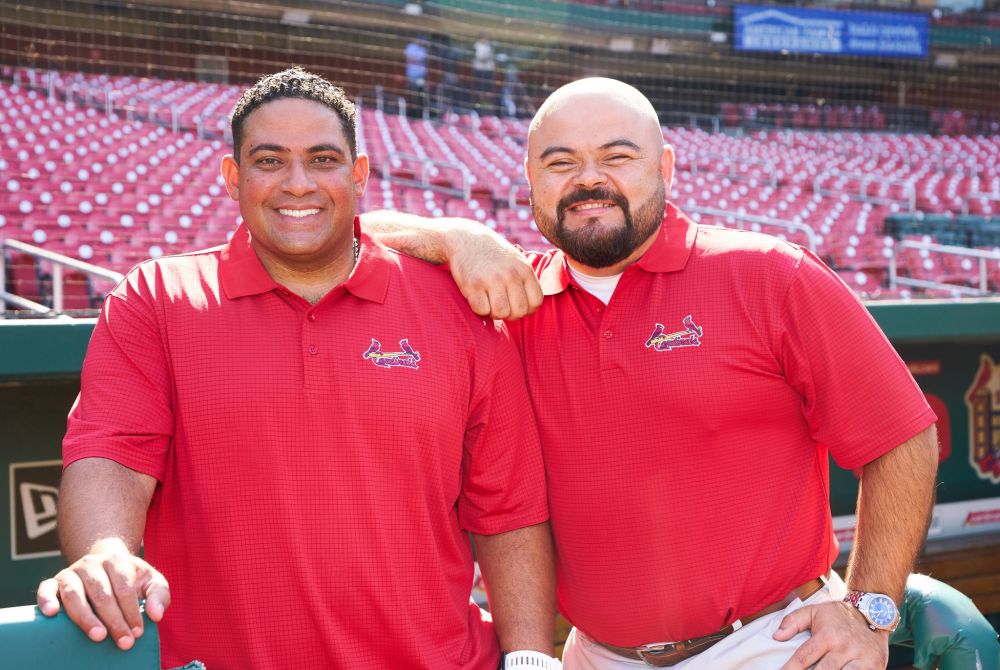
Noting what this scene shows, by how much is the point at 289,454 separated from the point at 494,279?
48cm

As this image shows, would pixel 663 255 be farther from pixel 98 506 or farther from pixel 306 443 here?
pixel 98 506

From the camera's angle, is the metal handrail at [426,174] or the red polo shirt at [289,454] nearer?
the red polo shirt at [289,454]

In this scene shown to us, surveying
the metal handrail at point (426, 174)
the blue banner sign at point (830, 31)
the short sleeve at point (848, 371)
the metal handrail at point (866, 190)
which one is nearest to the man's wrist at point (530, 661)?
the short sleeve at point (848, 371)

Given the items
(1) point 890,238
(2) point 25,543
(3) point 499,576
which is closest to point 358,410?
(3) point 499,576

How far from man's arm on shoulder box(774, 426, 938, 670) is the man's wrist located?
15.5 inches

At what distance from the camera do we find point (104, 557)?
1210 millimetres

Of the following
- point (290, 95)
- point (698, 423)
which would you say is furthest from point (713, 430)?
point (290, 95)

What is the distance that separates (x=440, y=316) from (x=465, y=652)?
1.93 feet

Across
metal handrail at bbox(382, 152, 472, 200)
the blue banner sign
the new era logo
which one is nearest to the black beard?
the new era logo

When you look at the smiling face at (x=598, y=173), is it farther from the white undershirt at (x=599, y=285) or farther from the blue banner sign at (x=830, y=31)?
the blue banner sign at (x=830, y=31)

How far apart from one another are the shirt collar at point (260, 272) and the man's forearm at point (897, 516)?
3.11 feet

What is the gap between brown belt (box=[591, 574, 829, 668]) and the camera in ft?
5.55

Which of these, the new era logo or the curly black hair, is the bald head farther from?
the new era logo

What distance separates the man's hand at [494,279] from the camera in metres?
1.67
